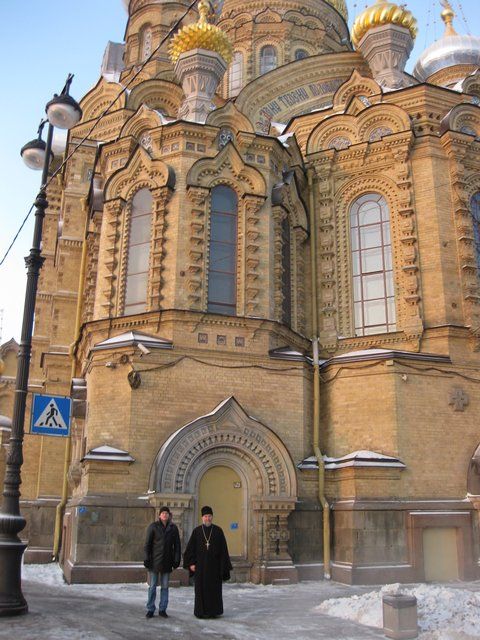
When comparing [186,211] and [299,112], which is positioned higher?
[299,112]

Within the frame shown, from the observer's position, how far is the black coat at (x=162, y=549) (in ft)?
25.5

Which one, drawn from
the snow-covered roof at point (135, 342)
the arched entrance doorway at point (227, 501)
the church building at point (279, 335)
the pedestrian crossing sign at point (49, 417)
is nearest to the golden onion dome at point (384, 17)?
the church building at point (279, 335)

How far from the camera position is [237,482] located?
12688 millimetres

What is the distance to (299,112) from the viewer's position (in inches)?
803

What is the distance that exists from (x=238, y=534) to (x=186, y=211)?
6557 mm

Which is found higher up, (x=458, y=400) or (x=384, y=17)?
(x=384, y=17)

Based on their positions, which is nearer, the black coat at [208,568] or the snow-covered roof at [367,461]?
the black coat at [208,568]

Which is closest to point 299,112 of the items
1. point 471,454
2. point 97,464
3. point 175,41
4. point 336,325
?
point 175,41

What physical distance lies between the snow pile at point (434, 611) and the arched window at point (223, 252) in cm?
A: 683

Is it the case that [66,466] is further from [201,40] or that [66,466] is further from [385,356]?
[201,40]

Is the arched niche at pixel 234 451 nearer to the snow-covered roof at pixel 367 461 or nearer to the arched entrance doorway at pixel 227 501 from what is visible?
the arched entrance doorway at pixel 227 501

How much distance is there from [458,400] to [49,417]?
851cm

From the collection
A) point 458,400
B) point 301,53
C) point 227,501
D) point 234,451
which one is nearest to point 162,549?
point 227,501

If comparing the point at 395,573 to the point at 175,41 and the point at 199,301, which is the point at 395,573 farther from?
the point at 175,41
